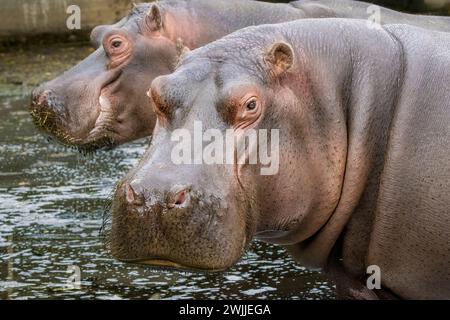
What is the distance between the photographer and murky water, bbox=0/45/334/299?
527 centimetres

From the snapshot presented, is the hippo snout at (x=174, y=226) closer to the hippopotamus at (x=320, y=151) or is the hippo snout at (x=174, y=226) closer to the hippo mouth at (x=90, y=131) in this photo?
the hippopotamus at (x=320, y=151)

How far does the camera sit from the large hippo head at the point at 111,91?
19.8 feet

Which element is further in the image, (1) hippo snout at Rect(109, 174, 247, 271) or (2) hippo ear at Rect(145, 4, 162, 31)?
(2) hippo ear at Rect(145, 4, 162, 31)

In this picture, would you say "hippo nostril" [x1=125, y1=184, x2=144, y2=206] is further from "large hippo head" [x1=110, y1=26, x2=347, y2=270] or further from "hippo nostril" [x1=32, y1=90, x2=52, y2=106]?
"hippo nostril" [x1=32, y1=90, x2=52, y2=106]

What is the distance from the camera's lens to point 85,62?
6.29m

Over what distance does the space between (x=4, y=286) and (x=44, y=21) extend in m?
7.92

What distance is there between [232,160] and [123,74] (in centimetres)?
269

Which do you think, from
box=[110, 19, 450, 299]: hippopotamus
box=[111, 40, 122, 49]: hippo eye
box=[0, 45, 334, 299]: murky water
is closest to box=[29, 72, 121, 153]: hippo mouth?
box=[111, 40, 122, 49]: hippo eye

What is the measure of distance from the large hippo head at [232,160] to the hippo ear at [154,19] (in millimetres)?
2335

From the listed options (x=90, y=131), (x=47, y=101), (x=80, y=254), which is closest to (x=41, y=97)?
(x=47, y=101)

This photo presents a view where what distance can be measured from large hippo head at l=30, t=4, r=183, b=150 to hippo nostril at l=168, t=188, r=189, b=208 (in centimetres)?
277

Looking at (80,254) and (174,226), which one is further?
(80,254)

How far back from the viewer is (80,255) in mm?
5906

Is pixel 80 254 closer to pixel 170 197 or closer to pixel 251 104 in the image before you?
pixel 251 104
